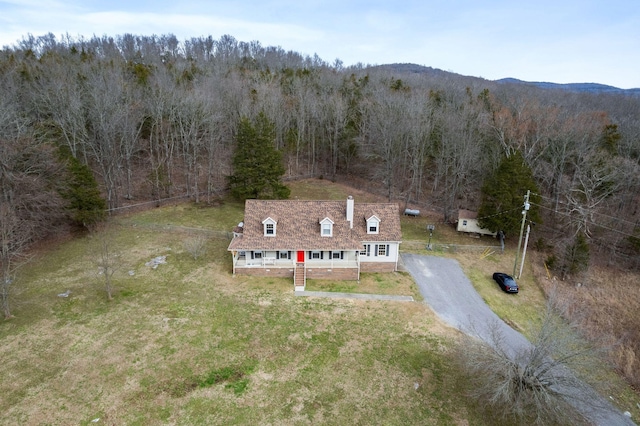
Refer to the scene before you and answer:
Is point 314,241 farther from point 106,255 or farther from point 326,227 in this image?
point 106,255

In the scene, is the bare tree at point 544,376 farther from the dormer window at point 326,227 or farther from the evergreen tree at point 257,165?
the evergreen tree at point 257,165

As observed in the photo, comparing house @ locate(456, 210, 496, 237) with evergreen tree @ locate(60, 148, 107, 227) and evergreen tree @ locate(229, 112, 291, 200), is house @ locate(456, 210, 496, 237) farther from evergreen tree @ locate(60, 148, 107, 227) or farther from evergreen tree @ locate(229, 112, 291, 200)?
evergreen tree @ locate(60, 148, 107, 227)

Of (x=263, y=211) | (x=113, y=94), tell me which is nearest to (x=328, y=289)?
(x=263, y=211)

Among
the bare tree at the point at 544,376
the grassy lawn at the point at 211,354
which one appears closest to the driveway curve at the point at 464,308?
the bare tree at the point at 544,376

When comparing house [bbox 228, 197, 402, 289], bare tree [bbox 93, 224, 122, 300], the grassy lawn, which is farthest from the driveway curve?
bare tree [bbox 93, 224, 122, 300]

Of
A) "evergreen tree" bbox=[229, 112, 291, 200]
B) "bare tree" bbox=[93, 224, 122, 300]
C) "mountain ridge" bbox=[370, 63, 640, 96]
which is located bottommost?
"bare tree" bbox=[93, 224, 122, 300]

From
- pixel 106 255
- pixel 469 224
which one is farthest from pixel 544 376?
pixel 106 255
